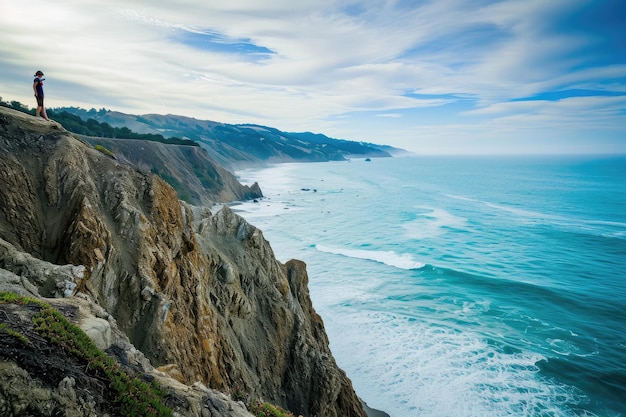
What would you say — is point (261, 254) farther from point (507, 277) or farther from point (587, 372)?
point (507, 277)

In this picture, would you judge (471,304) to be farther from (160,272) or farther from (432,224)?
(432,224)

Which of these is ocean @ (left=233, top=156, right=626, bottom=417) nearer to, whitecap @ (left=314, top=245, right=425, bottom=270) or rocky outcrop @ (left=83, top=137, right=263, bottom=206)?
whitecap @ (left=314, top=245, right=425, bottom=270)

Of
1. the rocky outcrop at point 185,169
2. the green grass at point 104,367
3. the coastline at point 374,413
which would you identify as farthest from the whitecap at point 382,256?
the green grass at point 104,367

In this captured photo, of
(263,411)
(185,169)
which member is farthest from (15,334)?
(185,169)

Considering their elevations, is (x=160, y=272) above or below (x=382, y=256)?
above

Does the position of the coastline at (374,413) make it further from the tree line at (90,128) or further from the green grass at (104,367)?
the tree line at (90,128)

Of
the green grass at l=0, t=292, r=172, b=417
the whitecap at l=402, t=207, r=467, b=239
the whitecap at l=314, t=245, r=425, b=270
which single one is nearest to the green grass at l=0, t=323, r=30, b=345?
the green grass at l=0, t=292, r=172, b=417
